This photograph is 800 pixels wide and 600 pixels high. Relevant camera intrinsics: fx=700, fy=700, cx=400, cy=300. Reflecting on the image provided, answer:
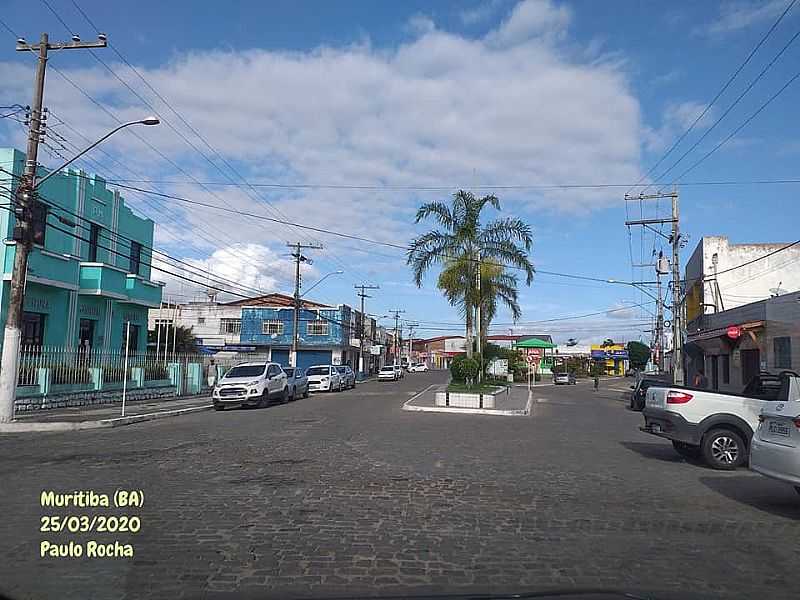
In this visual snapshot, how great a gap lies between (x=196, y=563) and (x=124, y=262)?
1216 inches

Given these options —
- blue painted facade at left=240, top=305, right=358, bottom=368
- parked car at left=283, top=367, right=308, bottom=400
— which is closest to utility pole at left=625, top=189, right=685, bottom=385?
parked car at left=283, top=367, right=308, bottom=400

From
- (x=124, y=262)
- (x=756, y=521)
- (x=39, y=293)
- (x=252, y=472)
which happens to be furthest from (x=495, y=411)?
(x=124, y=262)

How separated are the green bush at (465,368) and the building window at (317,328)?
35.5 m

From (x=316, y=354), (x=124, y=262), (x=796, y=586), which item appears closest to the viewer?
(x=796, y=586)

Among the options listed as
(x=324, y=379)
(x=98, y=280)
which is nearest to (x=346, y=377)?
(x=324, y=379)

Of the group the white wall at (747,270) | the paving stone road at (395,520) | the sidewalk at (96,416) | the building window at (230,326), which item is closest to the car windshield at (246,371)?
the sidewalk at (96,416)

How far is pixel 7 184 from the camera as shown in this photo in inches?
960

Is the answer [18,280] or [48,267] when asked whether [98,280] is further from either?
[18,280]

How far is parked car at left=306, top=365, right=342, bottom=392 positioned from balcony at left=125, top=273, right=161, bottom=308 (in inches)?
381

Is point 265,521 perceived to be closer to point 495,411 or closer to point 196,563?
point 196,563

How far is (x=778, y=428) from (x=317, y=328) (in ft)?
193

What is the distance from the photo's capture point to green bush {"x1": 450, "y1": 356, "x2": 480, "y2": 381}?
98.9 feet

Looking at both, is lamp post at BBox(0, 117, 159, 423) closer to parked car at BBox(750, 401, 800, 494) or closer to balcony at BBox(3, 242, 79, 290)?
balcony at BBox(3, 242, 79, 290)

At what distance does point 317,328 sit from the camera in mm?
65812
